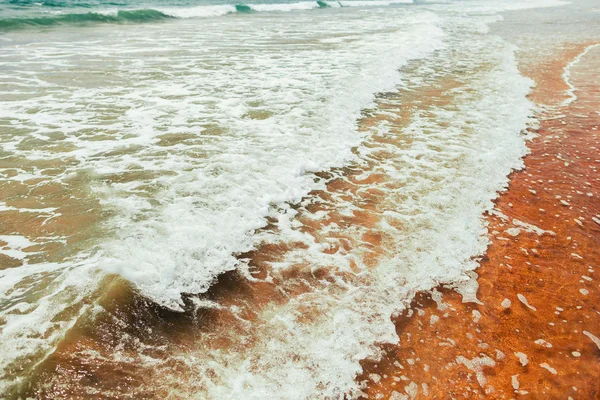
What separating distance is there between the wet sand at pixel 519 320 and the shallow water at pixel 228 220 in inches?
8.4

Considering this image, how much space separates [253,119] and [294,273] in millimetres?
4521

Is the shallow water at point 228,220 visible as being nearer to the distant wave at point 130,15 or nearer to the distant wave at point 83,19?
the distant wave at point 83,19

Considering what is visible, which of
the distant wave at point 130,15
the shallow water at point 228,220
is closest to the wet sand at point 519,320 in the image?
the shallow water at point 228,220

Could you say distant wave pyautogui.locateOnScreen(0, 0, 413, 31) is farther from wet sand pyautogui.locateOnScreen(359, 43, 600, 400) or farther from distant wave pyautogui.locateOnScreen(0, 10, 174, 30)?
wet sand pyautogui.locateOnScreen(359, 43, 600, 400)

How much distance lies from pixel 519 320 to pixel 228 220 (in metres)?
2.91

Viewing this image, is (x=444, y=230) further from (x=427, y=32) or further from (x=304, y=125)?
(x=427, y=32)

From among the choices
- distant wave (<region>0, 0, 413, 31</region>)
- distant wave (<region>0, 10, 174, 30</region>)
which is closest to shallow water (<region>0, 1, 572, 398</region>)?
distant wave (<region>0, 10, 174, 30</region>)

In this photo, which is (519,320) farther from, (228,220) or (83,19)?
(83,19)

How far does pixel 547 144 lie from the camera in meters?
6.59

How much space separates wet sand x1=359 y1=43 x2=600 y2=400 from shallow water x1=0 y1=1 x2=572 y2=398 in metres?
0.21

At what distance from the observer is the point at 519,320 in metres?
3.09

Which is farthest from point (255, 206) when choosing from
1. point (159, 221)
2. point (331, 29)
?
point (331, 29)

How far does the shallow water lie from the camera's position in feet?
8.71

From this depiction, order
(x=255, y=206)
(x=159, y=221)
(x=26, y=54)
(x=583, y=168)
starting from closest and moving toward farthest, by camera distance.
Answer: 1. (x=159, y=221)
2. (x=255, y=206)
3. (x=583, y=168)
4. (x=26, y=54)
